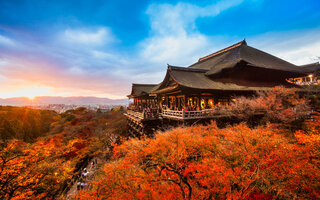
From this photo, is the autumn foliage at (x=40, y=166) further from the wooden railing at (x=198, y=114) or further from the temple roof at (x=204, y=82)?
the temple roof at (x=204, y=82)

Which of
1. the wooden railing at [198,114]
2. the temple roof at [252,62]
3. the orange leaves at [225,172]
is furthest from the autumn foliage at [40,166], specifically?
the temple roof at [252,62]

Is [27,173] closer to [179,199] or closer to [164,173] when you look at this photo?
[164,173]

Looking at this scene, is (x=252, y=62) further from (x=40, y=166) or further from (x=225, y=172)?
(x=40, y=166)

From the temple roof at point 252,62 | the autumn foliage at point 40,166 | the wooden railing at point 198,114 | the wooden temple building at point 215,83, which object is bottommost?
the autumn foliage at point 40,166

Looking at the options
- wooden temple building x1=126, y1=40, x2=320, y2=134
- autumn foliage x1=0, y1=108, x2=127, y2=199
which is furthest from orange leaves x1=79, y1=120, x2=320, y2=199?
autumn foliage x1=0, y1=108, x2=127, y2=199

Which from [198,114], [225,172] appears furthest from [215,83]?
[225,172]

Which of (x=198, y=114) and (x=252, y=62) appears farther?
(x=252, y=62)

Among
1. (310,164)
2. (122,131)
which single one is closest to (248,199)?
(310,164)

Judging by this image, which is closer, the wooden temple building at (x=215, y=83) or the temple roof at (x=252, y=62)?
the wooden temple building at (x=215, y=83)

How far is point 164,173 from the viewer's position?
910cm

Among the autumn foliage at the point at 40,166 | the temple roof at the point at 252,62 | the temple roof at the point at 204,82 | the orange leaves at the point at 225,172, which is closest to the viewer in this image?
the orange leaves at the point at 225,172

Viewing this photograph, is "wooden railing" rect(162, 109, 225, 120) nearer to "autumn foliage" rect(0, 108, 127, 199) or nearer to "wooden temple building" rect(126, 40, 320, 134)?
"wooden temple building" rect(126, 40, 320, 134)

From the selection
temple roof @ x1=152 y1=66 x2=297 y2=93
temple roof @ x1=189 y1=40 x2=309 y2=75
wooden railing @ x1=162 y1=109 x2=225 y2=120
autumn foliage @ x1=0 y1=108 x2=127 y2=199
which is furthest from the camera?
temple roof @ x1=189 y1=40 x2=309 y2=75

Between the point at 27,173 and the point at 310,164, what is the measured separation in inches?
791
